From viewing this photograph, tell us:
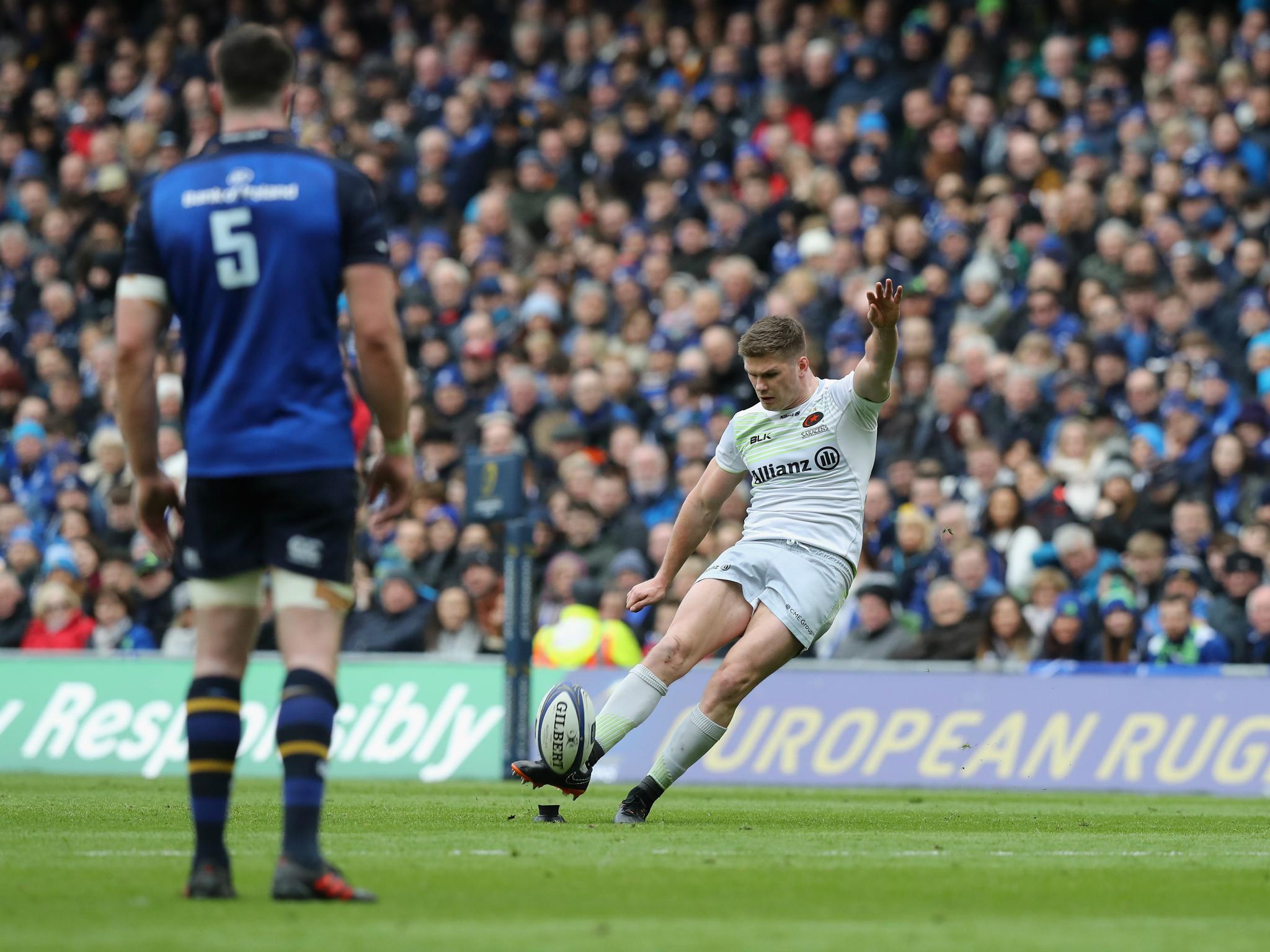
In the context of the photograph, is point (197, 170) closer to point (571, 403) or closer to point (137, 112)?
point (571, 403)

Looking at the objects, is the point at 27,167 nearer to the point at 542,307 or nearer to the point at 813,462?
the point at 542,307

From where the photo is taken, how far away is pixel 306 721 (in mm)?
5832

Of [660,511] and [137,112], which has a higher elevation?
[137,112]

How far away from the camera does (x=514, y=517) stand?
48.0 ft

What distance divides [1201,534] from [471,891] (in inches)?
398

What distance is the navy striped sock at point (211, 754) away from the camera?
582cm

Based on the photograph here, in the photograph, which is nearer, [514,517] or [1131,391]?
[514,517]

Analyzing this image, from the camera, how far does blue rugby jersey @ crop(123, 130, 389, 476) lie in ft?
19.4

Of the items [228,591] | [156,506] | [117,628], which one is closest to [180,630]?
[117,628]

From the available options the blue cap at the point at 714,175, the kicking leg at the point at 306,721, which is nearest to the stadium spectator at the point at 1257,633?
the blue cap at the point at 714,175

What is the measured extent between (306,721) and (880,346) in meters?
4.00

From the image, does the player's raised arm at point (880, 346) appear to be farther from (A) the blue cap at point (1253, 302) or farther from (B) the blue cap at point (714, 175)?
(B) the blue cap at point (714, 175)

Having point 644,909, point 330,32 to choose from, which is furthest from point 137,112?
point 644,909

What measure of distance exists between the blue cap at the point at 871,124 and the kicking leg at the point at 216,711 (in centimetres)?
1445
